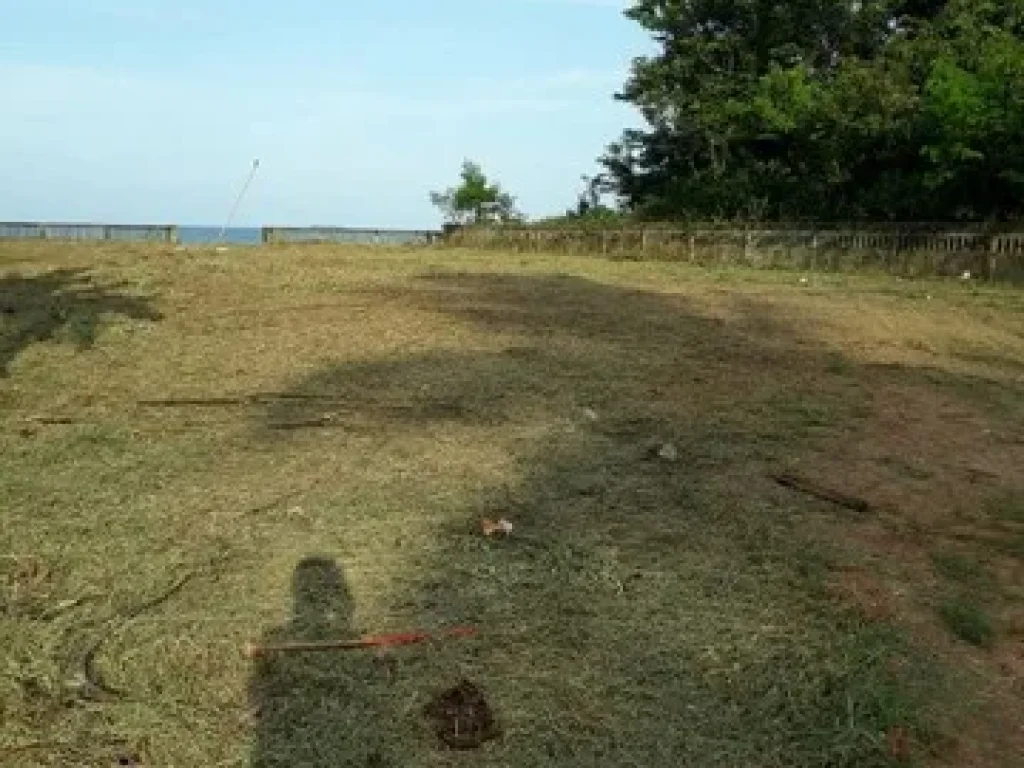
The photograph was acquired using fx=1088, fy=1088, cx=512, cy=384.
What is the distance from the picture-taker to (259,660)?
8.93 ft

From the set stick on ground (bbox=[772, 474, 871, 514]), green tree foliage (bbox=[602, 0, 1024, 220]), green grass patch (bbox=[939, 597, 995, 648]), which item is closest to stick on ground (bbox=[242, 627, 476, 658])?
green grass patch (bbox=[939, 597, 995, 648])

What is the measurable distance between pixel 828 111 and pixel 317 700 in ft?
75.5

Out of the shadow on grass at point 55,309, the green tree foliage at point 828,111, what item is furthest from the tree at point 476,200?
the shadow on grass at point 55,309

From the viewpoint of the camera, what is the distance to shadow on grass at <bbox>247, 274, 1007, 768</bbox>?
8.25ft

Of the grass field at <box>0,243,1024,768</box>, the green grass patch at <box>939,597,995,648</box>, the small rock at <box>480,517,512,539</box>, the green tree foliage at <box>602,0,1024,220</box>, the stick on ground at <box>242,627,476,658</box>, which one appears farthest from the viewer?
the green tree foliage at <box>602,0,1024,220</box>

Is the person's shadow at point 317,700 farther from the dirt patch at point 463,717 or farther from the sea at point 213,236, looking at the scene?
the sea at point 213,236

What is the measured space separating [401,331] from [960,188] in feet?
50.4

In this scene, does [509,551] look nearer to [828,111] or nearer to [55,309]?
[55,309]

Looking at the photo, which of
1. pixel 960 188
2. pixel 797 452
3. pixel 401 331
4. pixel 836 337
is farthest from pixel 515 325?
pixel 960 188

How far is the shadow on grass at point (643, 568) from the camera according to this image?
2.51m

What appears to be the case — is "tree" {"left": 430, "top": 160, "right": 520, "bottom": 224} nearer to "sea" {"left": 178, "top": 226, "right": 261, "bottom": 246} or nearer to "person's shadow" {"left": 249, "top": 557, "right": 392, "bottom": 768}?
"sea" {"left": 178, "top": 226, "right": 261, "bottom": 246}

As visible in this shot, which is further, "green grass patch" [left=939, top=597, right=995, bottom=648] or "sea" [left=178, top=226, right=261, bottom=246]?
"sea" [left=178, top=226, right=261, bottom=246]

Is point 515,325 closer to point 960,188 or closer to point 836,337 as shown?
point 836,337

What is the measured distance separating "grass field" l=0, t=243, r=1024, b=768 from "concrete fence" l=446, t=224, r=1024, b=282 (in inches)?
393
